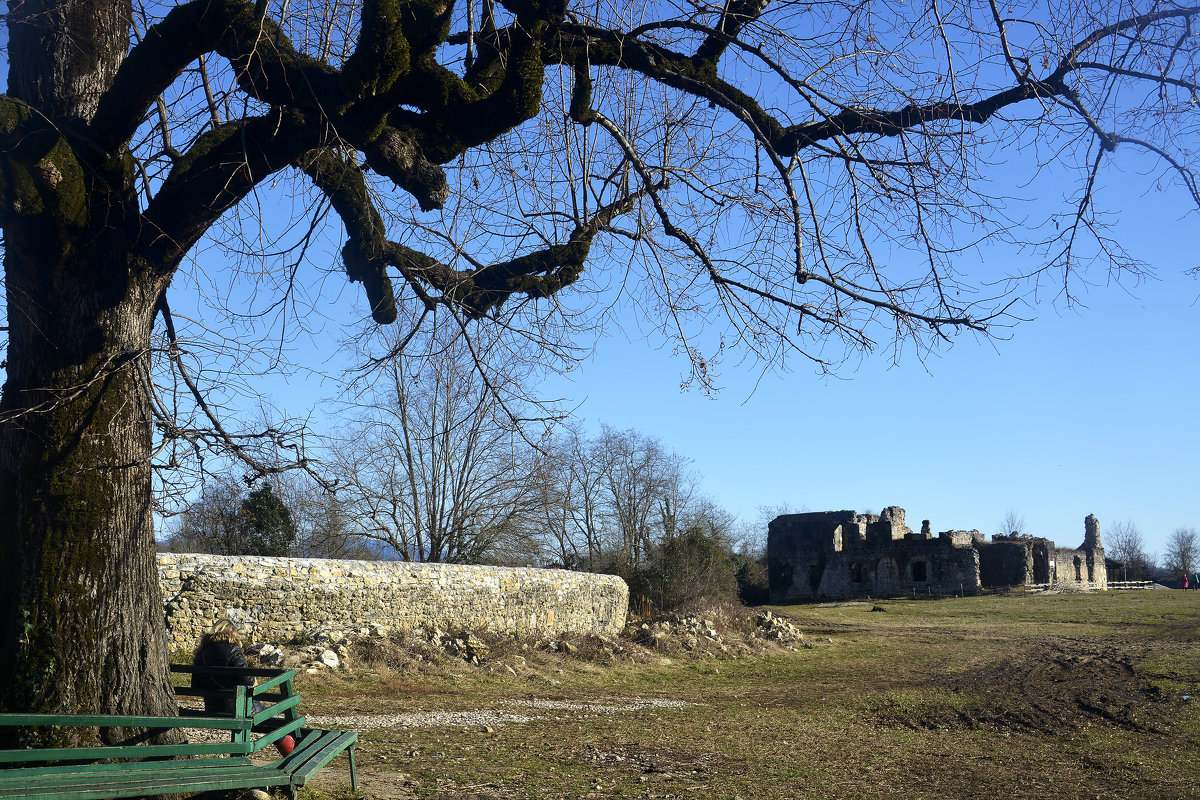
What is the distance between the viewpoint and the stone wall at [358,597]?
11.9m

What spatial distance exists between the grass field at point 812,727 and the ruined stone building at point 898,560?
68.8 ft

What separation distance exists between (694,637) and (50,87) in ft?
51.3

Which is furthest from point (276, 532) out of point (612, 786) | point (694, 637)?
point (612, 786)

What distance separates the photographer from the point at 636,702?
1150cm

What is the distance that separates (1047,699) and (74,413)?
1211cm

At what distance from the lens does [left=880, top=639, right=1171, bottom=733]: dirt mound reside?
10000mm

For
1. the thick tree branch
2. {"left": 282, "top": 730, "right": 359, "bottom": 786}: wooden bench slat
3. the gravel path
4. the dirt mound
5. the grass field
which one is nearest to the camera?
{"left": 282, "top": 730, "right": 359, "bottom": 786}: wooden bench slat

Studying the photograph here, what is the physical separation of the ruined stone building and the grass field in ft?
68.8

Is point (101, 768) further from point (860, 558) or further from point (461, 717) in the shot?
point (860, 558)

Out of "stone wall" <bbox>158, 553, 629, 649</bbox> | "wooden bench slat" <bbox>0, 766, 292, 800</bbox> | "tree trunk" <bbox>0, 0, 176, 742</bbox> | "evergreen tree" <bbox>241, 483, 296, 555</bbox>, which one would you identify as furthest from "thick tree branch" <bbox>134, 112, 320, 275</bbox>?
"evergreen tree" <bbox>241, 483, 296, 555</bbox>

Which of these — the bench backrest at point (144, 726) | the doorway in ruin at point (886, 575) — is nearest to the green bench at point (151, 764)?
the bench backrest at point (144, 726)

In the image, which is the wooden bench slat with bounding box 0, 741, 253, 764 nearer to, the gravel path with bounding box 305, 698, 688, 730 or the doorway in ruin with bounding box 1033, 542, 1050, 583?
the gravel path with bounding box 305, 698, 688, 730

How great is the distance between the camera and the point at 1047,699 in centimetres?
1160

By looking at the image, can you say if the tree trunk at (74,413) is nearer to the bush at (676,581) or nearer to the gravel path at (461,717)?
the gravel path at (461,717)
